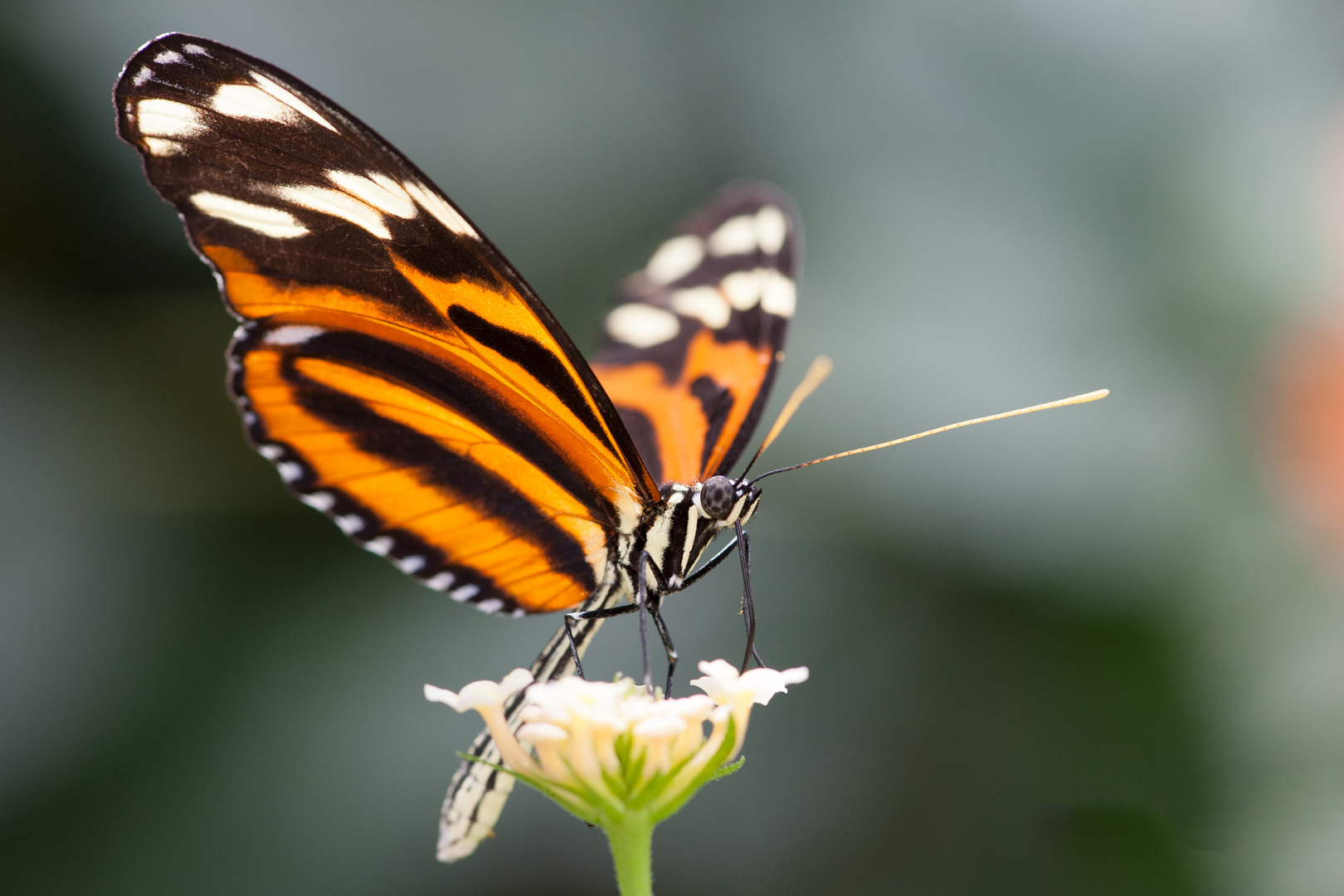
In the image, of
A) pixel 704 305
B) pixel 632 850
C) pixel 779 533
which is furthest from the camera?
pixel 779 533

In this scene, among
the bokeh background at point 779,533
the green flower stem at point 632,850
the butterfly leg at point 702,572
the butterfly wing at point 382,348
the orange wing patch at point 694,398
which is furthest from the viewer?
the bokeh background at point 779,533

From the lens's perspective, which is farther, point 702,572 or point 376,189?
point 702,572

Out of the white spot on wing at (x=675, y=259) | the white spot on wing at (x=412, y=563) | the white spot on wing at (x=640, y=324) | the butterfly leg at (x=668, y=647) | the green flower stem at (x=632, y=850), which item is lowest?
the green flower stem at (x=632, y=850)

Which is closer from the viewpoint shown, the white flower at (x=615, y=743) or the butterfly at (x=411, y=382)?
the white flower at (x=615, y=743)

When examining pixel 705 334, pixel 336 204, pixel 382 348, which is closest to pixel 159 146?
pixel 336 204

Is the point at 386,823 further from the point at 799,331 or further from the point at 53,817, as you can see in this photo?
the point at 799,331

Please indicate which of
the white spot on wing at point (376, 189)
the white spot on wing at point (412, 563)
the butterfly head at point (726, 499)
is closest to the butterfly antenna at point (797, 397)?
the butterfly head at point (726, 499)

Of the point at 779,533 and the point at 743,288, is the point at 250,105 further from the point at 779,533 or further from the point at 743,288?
the point at 779,533

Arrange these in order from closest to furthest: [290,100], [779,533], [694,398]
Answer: [290,100]
[694,398]
[779,533]

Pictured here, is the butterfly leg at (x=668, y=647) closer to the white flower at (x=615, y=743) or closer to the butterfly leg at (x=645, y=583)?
the butterfly leg at (x=645, y=583)
